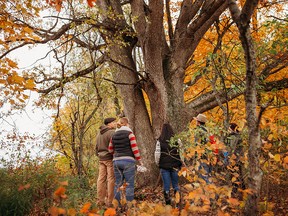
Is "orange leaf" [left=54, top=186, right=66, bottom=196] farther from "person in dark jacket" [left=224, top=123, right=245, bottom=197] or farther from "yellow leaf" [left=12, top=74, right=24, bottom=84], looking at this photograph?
"person in dark jacket" [left=224, top=123, right=245, bottom=197]

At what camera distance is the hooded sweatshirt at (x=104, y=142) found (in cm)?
723

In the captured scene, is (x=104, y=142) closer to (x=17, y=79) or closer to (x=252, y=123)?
(x=17, y=79)

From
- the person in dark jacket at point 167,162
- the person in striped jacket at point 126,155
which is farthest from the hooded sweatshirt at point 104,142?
the person in dark jacket at point 167,162

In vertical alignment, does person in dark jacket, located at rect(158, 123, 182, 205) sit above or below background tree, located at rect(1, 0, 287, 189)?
below

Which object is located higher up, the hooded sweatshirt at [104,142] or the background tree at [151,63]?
the background tree at [151,63]

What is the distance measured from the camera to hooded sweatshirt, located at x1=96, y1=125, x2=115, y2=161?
23.7ft

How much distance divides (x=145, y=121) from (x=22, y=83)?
546 cm

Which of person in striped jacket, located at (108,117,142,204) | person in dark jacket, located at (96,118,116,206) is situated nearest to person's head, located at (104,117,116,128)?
person in dark jacket, located at (96,118,116,206)

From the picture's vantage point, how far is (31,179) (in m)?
5.22

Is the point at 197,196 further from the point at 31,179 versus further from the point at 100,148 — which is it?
the point at 100,148

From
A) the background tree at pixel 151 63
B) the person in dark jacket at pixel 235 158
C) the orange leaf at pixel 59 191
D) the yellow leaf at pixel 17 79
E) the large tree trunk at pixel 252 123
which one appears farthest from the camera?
the background tree at pixel 151 63

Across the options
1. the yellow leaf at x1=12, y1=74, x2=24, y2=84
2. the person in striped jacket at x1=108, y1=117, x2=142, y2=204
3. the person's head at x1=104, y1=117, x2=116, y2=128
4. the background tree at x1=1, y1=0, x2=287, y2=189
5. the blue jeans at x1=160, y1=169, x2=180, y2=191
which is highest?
the background tree at x1=1, y1=0, x2=287, y2=189

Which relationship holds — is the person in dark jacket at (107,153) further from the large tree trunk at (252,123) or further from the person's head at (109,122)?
the large tree trunk at (252,123)

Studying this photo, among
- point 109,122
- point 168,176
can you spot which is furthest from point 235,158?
point 109,122
